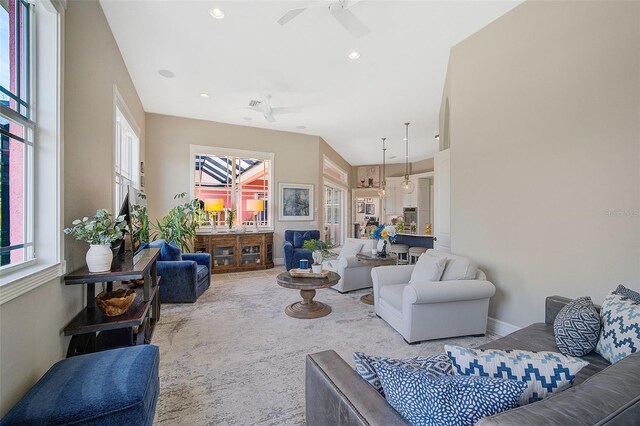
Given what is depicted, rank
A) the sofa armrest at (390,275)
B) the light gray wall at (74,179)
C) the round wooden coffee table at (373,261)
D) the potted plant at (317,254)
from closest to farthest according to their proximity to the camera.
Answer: the light gray wall at (74,179) → the sofa armrest at (390,275) → the potted plant at (317,254) → the round wooden coffee table at (373,261)

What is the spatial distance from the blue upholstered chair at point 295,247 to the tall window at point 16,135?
4.15 metres

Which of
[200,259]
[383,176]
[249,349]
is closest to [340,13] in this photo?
[249,349]

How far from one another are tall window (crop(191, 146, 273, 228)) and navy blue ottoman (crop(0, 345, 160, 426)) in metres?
4.55

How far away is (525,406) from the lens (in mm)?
714

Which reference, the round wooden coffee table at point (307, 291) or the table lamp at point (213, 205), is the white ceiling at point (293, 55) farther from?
the round wooden coffee table at point (307, 291)

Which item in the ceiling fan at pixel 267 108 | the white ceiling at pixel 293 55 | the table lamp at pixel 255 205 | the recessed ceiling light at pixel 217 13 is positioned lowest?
the table lamp at pixel 255 205

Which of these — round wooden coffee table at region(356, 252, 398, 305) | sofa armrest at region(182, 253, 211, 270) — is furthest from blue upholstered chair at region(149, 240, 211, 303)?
round wooden coffee table at region(356, 252, 398, 305)

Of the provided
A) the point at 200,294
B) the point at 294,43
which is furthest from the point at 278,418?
the point at 294,43

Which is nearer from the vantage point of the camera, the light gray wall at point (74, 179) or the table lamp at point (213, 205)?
the light gray wall at point (74, 179)

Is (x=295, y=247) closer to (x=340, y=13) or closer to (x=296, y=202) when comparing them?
(x=296, y=202)

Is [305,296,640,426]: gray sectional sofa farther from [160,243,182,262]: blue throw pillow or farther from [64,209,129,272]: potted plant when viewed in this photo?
[160,243,182,262]: blue throw pillow

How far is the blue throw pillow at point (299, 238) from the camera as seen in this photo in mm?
6047

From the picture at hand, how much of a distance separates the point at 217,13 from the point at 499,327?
422 cm

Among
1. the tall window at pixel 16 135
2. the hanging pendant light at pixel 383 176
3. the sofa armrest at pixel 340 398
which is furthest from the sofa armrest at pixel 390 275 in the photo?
the hanging pendant light at pixel 383 176
